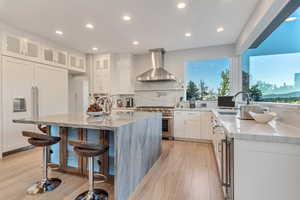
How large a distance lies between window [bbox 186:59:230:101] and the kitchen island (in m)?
2.53

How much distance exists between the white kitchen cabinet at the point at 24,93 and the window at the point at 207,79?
13.4 ft

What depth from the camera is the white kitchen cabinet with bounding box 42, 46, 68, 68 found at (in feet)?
13.4

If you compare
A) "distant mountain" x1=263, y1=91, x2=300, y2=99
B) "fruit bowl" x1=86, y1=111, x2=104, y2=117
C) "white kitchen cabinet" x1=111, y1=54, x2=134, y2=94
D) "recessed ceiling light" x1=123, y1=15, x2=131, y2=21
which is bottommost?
"fruit bowl" x1=86, y1=111, x2=104, y2=117

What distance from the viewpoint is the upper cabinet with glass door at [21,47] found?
3.28 meters

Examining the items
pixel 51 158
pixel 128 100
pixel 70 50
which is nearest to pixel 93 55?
pixel 70 50

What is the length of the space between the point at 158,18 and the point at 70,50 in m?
3.32

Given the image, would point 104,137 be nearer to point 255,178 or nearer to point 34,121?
point 34,121

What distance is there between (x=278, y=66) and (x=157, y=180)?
2937mm

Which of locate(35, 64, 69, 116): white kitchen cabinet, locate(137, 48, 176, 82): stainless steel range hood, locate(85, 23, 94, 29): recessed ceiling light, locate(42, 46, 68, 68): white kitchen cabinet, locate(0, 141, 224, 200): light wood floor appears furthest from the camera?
locate(137, 48, 176, 82): stainless steel range hood

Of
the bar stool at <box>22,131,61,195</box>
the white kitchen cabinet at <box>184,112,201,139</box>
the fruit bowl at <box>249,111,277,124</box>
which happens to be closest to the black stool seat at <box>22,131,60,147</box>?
the bar stool at <box>22,131,61,195</box>

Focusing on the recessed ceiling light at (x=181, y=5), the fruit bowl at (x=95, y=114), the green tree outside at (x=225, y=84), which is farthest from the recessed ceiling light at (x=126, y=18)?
the green tree outside at (x=225, y=84)

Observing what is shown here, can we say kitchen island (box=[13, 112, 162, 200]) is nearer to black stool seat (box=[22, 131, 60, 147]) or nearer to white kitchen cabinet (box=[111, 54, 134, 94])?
black stool seat (box=[22, 131, 60, 147])

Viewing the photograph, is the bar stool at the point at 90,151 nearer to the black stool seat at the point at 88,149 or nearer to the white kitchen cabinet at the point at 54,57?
the black stool seat at the point at 88,149

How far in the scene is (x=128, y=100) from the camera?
222 inches
